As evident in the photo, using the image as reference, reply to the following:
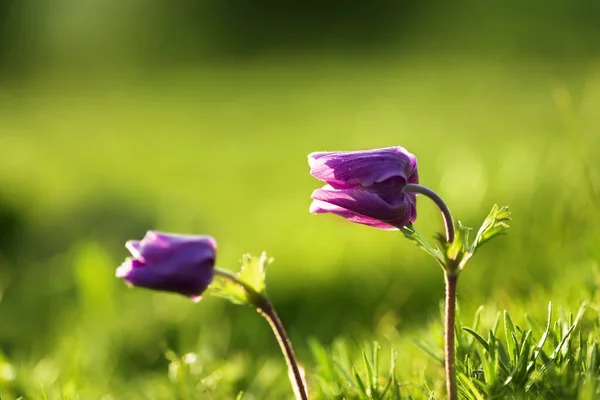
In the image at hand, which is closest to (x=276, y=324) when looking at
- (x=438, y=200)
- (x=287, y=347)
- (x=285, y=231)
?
(x=287, y=347)

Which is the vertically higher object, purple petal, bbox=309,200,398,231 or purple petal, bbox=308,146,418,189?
Result: purple petal, bbox=308,146,418,189

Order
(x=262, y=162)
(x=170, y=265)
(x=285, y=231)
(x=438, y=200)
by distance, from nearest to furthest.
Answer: (x=170, y=265) < (x=438, y=200) < (x=285, y=231) < (x=262, y=162)

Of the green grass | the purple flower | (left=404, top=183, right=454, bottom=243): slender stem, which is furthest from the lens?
the green grass

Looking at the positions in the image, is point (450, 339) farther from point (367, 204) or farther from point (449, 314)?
point (367, 204)

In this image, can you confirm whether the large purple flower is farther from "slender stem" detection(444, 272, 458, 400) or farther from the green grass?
the green grass

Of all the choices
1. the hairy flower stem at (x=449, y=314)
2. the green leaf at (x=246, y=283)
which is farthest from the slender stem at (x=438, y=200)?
the green leaf at (x=246, y=283)

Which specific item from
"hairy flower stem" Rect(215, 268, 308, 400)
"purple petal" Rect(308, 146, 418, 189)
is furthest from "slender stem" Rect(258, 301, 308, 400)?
"purple petal" Rect(308, 146, 418, 189)
